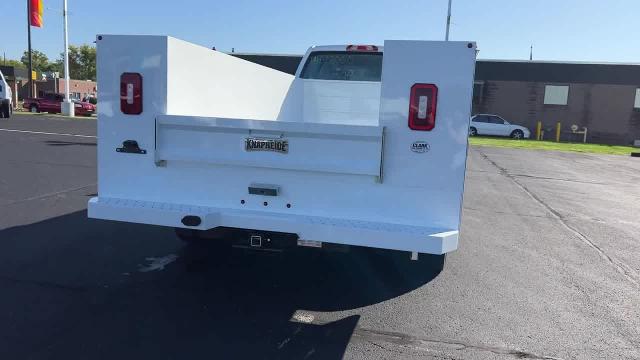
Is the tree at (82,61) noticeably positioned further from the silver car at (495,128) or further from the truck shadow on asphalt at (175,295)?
the truck shadow on asphalt at (175,295)

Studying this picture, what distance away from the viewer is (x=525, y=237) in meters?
7.04

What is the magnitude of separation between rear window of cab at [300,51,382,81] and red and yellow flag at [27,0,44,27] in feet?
110

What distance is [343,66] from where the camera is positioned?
7.22 meters

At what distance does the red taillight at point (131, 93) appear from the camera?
3.80 metres

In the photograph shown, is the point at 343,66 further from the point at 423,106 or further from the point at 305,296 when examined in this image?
the point at 423,106

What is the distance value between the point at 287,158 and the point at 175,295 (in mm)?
1657

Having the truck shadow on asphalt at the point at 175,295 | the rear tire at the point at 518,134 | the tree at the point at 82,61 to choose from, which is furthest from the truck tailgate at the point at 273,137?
the tree at the point at 82,61

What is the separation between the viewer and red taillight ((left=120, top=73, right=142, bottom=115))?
12.5 ft

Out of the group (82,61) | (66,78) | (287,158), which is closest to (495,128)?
(66,78)

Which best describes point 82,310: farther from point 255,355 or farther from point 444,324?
point 444,324

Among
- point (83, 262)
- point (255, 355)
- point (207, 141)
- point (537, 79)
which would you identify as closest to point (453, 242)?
point (255, 355)

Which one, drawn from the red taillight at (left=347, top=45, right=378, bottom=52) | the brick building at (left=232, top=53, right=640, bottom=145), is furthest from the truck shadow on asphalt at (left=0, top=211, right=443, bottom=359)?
the brick building at (left=232, top=53, right=640, bottom=145)

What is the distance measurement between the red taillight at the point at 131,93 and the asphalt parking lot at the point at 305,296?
1554mm

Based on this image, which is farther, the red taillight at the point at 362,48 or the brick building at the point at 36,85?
the brick building at the point at 36,85
